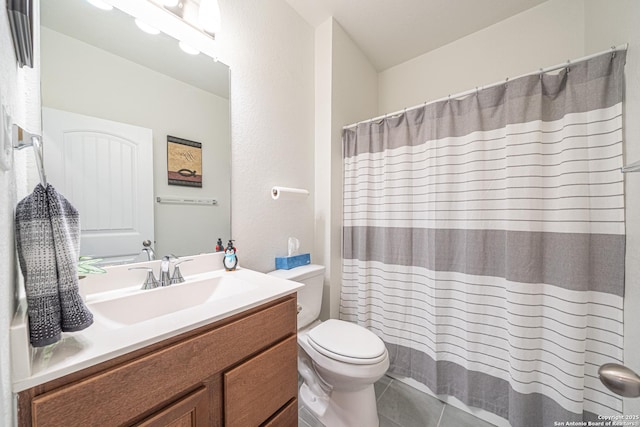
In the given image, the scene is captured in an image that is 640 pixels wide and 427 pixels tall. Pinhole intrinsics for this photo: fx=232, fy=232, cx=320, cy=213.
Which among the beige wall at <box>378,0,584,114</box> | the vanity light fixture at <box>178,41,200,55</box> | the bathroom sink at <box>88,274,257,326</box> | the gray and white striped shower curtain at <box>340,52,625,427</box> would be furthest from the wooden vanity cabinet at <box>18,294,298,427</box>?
the beige wall at <box>378,0,584,114</box>

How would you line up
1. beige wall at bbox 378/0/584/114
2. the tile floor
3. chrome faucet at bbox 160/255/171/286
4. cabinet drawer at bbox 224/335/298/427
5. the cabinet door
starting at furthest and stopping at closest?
beige wall at bbox 378/0/584/114
the tile floor
chrome faucet at bbox 160/255/171/286
cabinet drawer at bbox 224/335/298/427
the cabinet door

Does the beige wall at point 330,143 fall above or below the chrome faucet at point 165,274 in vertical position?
above

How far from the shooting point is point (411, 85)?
83.3 inches

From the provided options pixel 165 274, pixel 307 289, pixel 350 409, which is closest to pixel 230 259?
pixel 165 274

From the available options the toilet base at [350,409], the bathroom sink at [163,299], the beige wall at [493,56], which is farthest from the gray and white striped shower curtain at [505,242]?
the bathroom sink at [163,299]

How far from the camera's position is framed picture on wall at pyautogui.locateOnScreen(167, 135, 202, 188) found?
1078mm

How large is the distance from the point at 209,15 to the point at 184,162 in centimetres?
71

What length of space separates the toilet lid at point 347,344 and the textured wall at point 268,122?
0.50 m

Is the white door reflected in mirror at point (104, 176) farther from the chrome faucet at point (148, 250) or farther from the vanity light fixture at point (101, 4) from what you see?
the vanity light fixture at point (101, 4)

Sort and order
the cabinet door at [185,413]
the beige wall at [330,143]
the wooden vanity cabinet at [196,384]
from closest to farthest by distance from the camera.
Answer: the wooden vanity cabinet at [196,384]
the cabinet door at [185,413]
the beige wall at [330,143]

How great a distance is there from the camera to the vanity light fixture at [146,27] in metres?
0.98

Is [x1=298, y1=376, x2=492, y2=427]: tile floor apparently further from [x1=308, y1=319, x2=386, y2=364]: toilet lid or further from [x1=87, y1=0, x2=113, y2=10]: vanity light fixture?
[x1=87, y1=0, x2=113, y2=10]: vanity light fixture

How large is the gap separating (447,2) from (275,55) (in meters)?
1.20

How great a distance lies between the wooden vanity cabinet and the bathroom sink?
187 millimetres
